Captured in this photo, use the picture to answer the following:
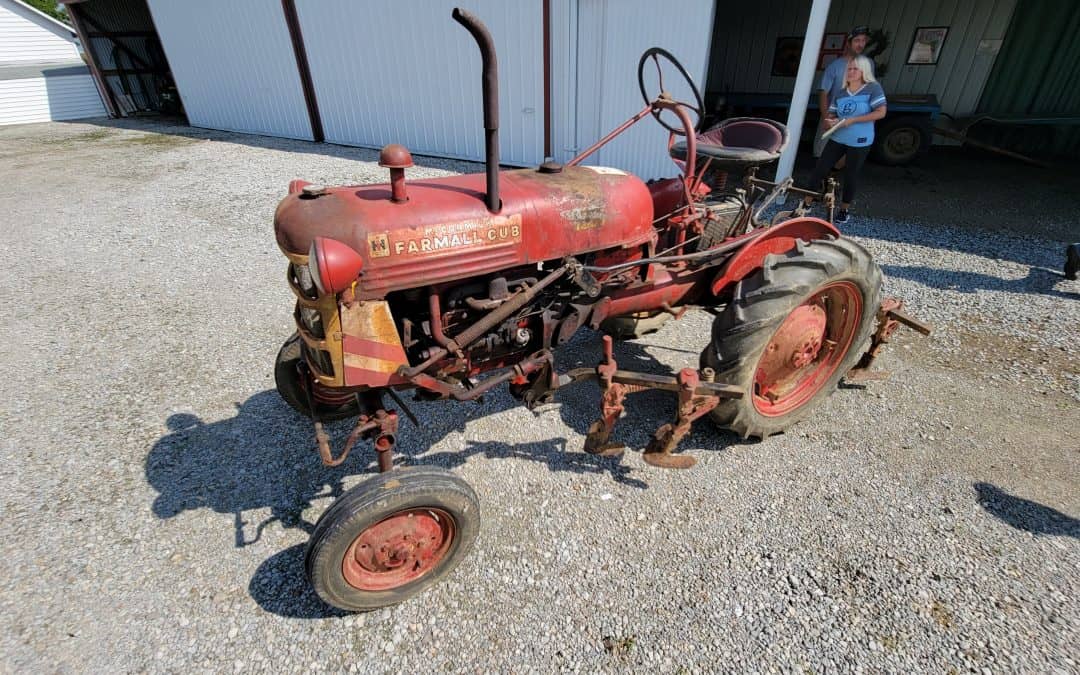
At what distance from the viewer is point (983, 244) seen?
16.4ft

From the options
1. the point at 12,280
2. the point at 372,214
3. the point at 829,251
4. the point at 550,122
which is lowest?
the point at 12,280

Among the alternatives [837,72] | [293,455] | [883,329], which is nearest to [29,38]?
[293,455]

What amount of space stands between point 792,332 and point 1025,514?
1181 mm

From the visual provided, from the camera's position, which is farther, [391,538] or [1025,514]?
[1025,514]

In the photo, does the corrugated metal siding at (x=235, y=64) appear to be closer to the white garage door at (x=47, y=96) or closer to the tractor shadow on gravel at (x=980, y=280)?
the white garage door at (x=47, y=96)


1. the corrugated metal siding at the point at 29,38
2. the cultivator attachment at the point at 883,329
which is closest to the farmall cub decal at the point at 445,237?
the cultivator attachment at the point at 883,329

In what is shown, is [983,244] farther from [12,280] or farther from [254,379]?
[12,280]

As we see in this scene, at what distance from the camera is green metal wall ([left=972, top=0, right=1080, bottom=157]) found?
26.6 feet

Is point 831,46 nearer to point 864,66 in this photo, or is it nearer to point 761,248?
point 864,66

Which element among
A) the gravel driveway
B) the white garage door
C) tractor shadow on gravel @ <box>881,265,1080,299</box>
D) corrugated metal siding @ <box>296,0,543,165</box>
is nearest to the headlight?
the gravel driveway

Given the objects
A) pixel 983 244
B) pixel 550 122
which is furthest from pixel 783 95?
pixel 983 244

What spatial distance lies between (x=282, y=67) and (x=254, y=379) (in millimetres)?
9169

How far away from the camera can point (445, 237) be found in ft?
6.18

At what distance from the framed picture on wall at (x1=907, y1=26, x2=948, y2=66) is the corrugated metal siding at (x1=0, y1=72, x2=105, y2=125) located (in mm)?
19560
